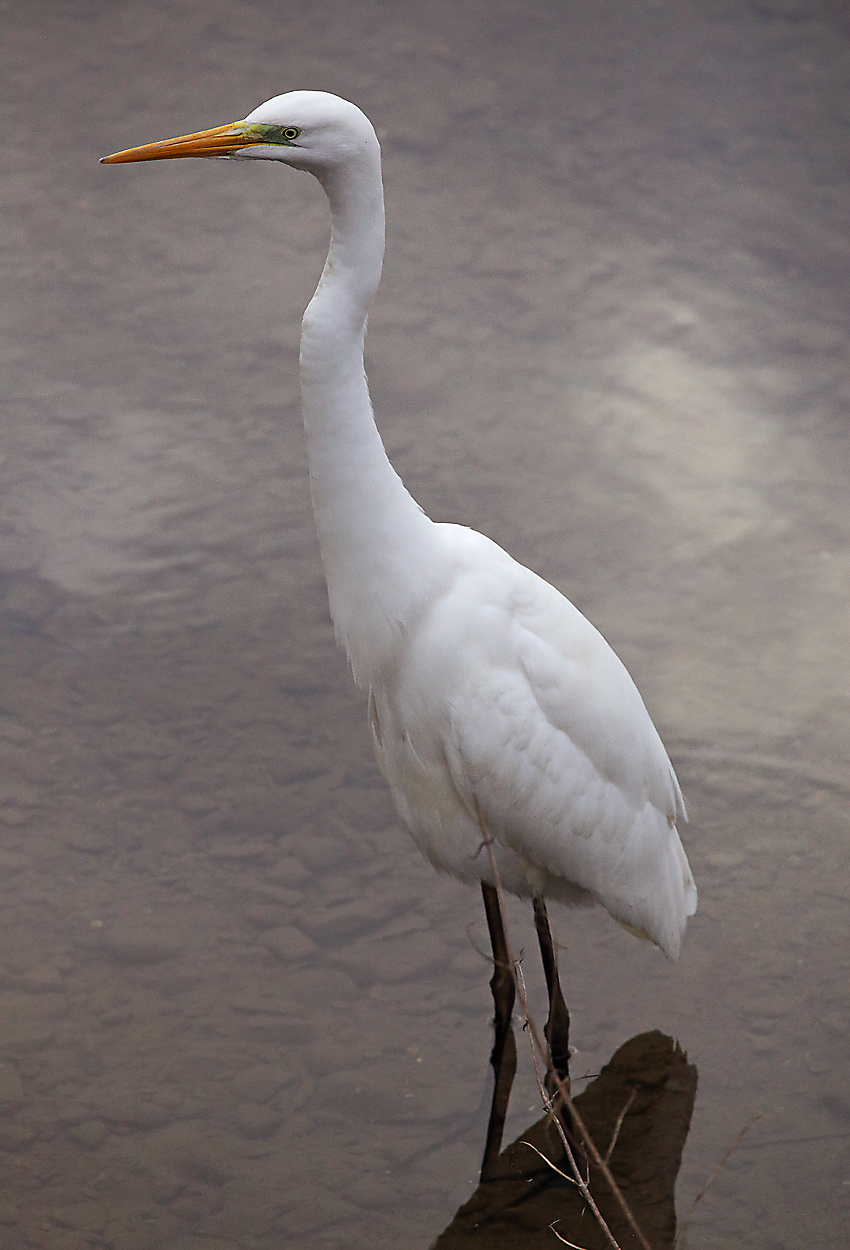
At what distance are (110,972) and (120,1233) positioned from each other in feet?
2.11

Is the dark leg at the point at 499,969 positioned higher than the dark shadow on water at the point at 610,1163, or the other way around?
the dark leg at the point at 499,969

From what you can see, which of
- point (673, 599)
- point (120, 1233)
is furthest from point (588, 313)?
point (120, 1233)

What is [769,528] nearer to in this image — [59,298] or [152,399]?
[152,399]

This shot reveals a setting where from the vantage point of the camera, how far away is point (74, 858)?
356 centimetres

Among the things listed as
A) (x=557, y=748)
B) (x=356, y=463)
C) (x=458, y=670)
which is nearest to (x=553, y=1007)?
(x=557, y=748)

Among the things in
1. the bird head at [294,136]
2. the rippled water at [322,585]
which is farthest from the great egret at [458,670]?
the rippled water at [322,585]

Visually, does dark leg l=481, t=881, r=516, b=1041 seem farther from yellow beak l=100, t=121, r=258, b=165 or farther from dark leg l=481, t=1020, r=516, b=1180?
yellow beak l=100, t=121, r=258, b=165

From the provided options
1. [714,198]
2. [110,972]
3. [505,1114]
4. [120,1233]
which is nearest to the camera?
[120,1233]

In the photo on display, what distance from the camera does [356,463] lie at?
2.47m

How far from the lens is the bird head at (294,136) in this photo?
2.27m

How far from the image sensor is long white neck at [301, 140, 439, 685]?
2.35 metres

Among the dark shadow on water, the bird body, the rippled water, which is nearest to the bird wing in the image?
the bird body

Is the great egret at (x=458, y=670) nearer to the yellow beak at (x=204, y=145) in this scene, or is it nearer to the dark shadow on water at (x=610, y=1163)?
the yellow beak at (x=204, y=145)

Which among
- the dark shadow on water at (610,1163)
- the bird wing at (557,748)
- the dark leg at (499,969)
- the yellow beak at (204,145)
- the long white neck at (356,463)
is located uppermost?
the yellow beak at (204,145)
